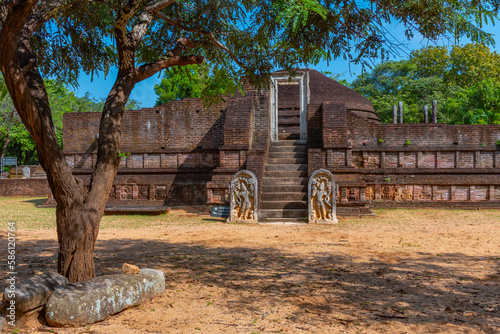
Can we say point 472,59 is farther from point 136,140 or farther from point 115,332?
point 115,332

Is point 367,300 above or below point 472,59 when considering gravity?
below

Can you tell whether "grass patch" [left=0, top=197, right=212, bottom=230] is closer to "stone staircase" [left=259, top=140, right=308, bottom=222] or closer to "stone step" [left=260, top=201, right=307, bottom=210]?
"stone step" [left=260, top=201, right=307, bottom=210]

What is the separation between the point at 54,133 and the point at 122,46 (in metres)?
1.20

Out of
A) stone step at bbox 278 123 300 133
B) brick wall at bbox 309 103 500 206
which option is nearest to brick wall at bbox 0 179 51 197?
stone step at bbox 278 123 300 133

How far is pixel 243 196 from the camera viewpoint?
9844 mm

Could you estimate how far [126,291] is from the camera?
3.51 m

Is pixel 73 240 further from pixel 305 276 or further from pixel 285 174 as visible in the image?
pixel 285 174

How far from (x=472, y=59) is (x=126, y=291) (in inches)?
1253

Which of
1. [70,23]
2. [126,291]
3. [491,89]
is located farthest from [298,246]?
[491,89]

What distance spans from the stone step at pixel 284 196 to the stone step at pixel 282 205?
0.18m

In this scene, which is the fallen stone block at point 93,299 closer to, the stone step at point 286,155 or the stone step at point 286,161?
the stone step at point 286,161

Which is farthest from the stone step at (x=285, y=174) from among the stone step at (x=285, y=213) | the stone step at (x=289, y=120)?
the stone step at (x=289, y=120)

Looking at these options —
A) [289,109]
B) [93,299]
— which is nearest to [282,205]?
[93,299]

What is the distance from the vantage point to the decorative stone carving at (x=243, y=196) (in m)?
9.77
